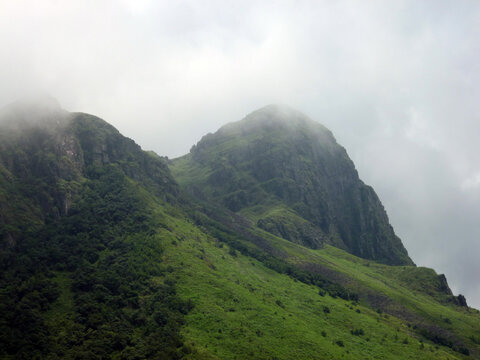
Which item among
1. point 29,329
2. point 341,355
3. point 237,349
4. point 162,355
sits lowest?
point 29,329

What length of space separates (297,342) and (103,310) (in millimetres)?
85256

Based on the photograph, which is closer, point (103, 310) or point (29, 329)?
point (29, 329)

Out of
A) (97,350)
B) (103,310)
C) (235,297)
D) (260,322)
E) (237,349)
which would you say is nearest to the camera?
(97,350)

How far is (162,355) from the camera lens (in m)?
146

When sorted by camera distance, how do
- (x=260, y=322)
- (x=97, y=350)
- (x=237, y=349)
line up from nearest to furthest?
(x=97, y=350)
(x=237, y=349)
(x=260, y=322)

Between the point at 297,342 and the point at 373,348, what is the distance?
43.1 metres

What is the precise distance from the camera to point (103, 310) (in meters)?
169

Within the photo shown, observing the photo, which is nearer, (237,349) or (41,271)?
(237,349)

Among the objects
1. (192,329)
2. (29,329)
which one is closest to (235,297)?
(192,329)

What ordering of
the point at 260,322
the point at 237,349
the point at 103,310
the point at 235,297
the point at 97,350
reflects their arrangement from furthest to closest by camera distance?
1. the point at 235,297
2. the point at 260,322
3. the point at 103,310
4. the point at 237,349
5. the point at 97,350

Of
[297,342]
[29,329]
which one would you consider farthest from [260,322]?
[29,329]

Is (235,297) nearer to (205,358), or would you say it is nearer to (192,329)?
(192,329)

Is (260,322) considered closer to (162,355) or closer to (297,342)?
(297,342)

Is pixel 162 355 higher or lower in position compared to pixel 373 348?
lower
